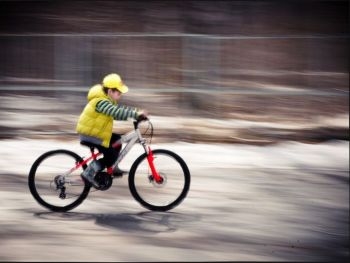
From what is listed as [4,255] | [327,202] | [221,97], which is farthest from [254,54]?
[4,255]

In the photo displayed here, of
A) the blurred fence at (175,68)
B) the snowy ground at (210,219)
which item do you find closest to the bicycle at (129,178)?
the snowy ground at (210,219)

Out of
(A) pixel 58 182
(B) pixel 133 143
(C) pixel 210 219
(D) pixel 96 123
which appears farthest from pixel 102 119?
(C) pixel 210 219

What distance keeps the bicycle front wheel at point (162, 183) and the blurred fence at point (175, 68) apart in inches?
158

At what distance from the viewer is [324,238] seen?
698 centimetres

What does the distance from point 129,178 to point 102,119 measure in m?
0.67

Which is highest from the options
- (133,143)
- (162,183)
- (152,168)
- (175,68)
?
(175,68)

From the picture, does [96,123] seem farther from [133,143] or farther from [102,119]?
[133,143]

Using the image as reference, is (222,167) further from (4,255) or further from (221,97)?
(4,255)

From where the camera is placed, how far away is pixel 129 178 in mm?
7805

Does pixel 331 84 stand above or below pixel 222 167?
above

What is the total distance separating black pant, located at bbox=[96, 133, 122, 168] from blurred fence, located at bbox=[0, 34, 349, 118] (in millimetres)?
4095

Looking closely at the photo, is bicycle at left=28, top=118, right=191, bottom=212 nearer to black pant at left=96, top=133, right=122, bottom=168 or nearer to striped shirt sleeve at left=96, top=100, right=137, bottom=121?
black pant at left=96, top=133, right=122, bottom=168

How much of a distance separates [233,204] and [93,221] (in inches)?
62.9

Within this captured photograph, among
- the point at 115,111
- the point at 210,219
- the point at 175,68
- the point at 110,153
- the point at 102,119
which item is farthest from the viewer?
the point at 175,68
